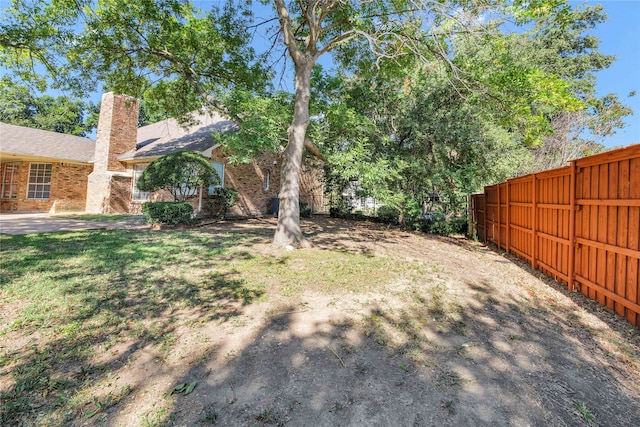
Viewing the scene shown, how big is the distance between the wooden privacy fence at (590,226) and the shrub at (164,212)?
10701 mm

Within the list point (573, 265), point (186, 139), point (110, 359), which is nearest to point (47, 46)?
point (186, 139)

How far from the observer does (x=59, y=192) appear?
15.9 m

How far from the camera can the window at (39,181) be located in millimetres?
15641

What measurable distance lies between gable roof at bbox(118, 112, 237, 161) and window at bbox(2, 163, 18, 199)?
19.3ft

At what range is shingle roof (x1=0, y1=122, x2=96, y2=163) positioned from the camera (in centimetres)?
1455

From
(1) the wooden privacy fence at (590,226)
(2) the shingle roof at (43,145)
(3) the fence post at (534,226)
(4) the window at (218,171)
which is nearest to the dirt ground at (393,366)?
(1) the wooden privacy fence at (590,226)

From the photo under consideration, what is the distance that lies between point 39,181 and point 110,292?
55.2 ft

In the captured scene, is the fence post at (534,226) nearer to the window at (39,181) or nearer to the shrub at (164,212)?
the shrub at (164,212)

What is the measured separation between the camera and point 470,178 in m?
11.4

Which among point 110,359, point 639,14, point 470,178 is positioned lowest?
point 110,359

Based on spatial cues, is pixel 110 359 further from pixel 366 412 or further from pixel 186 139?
pixel 186 139

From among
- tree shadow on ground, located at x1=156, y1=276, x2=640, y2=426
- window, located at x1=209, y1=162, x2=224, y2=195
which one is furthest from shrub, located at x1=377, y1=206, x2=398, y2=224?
tree shadow on ground, located at x1=156, y1=276, x2=640, y2=426

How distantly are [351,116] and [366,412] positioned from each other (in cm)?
849

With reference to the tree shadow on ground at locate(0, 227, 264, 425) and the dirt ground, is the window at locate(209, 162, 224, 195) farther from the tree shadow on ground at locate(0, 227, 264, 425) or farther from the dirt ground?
the dirt ground
